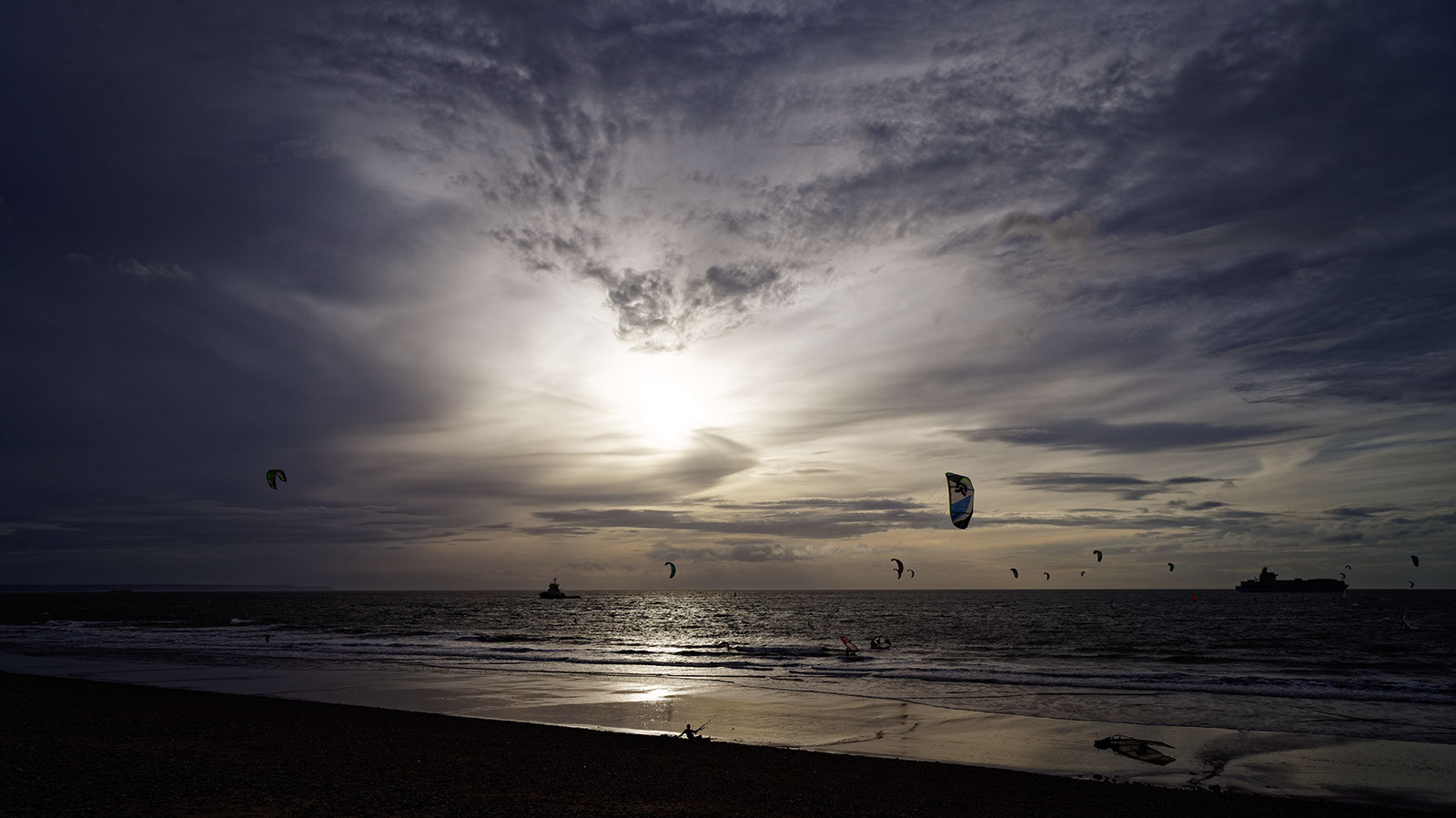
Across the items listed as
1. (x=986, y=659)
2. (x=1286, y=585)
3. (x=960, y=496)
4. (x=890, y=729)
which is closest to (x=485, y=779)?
(x=890, y=729)

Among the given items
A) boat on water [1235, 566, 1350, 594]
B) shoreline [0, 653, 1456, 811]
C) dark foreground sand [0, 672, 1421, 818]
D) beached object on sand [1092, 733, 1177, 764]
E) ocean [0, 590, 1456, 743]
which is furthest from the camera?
boat on water [1235, 566, 1350, 594]

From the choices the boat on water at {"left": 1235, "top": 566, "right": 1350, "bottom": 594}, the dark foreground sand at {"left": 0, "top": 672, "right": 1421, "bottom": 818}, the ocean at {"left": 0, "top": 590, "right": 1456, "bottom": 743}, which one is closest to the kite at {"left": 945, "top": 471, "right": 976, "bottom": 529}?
the ocean at {"left": 0, "top": 590, "right": 1456, "bottom": 743}

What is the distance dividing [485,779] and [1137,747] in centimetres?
1229

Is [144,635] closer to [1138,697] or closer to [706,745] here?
[706,745]

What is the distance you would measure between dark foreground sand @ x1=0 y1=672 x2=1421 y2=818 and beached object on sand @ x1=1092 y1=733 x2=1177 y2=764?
9.10 feet

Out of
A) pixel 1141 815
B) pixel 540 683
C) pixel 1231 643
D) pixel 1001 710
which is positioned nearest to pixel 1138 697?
pixel 1001 710

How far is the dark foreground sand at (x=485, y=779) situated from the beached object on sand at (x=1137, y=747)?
2774 millimetres

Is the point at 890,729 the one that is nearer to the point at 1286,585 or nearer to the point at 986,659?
the point at 986,659

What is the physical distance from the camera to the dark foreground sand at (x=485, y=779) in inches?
388

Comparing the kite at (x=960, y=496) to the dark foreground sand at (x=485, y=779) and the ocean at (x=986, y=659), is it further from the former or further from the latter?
the dark foreground sand at (x=485, y=779)

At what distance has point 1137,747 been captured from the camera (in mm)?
14914

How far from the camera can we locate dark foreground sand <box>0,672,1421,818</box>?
984 centimetres

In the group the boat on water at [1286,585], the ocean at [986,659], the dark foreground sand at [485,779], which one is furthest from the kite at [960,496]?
the boat on water at [1286,585]

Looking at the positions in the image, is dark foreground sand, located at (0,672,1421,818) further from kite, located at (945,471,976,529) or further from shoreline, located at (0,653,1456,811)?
kite, located at (945,471,976,529)
